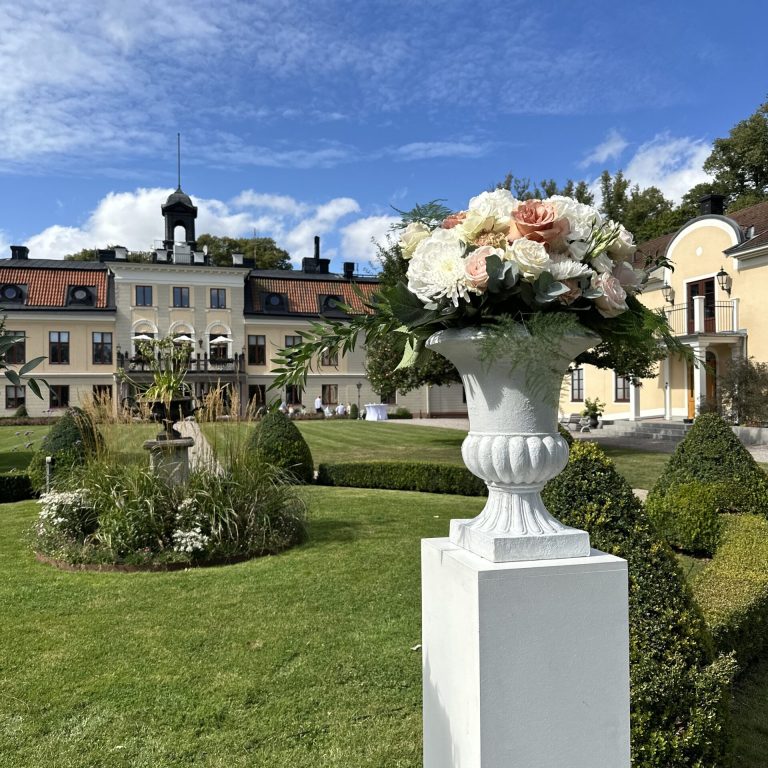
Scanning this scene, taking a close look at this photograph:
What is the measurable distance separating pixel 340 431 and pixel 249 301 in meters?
17.0

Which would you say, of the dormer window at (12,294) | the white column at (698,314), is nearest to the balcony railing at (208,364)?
the dormer window at (12,294)

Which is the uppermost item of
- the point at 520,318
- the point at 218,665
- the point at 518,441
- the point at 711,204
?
the point at 711,204

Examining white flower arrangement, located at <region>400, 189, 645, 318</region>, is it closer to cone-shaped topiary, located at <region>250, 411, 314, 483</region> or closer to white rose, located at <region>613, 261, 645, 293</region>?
white rose, located at <region>613, 261, 645, 293</region>

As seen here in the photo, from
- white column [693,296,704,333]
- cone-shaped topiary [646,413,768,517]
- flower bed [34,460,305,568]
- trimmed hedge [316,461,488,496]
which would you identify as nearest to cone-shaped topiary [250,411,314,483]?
trimmed hedge [316,461,488,496]

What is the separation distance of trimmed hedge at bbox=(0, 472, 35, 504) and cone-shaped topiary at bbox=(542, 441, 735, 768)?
10524 mm

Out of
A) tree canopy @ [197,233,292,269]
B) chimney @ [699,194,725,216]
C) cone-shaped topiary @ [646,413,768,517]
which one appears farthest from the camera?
tree canopy @ [197,233,292,269]

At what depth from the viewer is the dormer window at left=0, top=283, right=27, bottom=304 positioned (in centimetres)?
3347

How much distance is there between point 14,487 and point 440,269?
36.2 ft

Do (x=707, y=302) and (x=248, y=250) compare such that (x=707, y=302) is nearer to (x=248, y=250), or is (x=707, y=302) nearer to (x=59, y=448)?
(x=59, y=448)

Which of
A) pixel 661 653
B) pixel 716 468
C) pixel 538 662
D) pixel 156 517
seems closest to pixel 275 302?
pixel 156 517

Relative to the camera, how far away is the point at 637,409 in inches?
905

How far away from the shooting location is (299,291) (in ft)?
127

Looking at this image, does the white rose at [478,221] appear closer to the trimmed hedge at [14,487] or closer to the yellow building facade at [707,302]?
the trimmed hedge at [14,487]

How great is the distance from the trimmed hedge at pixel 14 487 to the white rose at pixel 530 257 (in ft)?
36.5
